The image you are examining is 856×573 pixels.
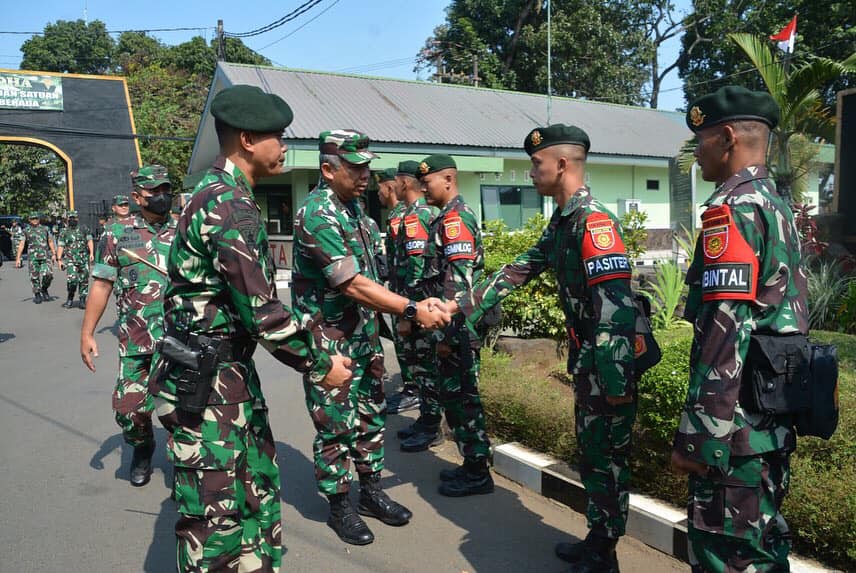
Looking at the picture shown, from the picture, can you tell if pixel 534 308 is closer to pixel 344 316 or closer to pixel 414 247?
pixel 414 247

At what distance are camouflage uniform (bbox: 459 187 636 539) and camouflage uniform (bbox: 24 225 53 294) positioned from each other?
14.5 m

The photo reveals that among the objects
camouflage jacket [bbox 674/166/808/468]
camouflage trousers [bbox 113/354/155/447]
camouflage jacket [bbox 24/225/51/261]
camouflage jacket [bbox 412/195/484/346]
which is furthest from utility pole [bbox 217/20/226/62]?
camouflage jacket [bbox 674/166/808/468]

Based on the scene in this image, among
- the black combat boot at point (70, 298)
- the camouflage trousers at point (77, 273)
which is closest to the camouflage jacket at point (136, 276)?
the camouflage trousers at point (77, 273)

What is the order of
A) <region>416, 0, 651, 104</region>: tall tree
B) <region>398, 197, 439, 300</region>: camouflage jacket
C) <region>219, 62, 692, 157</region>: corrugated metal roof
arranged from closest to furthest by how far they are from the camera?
<region>398, 197, 439, 300</region>: camouflage jacket < <region>219, 62, 692, 157</region>: corrugated metal roof < <region>416, 0, 651, 104</region>: tall tree

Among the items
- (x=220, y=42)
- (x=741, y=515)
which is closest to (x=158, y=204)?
(x=741, y=515)

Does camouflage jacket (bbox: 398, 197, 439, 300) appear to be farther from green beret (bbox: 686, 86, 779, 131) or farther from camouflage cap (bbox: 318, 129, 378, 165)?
green beret (bbox: 686, 86, 779, 131)

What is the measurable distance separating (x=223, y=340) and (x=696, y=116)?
1905mm

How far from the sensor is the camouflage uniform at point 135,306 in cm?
430

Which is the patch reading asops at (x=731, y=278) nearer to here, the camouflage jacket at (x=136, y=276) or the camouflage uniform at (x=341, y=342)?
the camouflage uniform at (x=341, y=342)

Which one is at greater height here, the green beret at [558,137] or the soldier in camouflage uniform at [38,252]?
the green beret at [558,137]

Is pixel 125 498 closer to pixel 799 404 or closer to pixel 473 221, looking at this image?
pixel 473 221

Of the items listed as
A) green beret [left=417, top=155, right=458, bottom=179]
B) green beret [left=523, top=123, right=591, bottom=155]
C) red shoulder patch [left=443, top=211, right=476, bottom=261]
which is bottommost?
red shoulder patch [left=443, top=211, right=476, bottom=261]

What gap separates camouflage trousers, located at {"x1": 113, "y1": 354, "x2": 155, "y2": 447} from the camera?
168 inches

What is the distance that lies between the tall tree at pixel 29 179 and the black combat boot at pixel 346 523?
116ft
